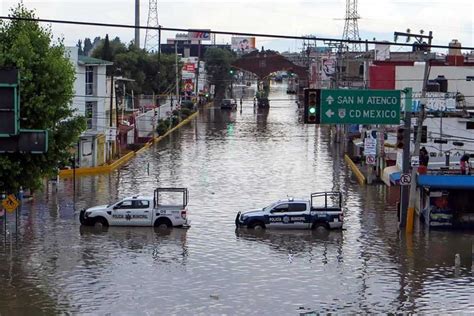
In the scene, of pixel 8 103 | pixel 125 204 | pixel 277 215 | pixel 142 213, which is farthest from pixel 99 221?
pixel 8 103

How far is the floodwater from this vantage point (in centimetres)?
2150

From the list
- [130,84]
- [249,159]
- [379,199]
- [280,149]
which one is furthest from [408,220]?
[130,84]

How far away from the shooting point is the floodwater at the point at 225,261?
70.5 ft

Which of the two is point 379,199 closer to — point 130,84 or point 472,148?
point 472,148

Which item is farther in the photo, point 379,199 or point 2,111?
point 379,199

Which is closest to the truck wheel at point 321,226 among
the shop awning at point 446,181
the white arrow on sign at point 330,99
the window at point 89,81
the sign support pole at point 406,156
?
the sign support pole at point 406,156

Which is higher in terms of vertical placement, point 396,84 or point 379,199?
point 396,84

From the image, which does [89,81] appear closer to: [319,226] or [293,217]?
[293,217]

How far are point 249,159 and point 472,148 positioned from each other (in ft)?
54.1

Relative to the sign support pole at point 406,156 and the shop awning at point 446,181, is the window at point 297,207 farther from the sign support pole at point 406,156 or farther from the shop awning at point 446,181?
the shop awning at point 446,181

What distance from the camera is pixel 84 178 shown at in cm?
4622

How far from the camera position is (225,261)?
86.2 feet

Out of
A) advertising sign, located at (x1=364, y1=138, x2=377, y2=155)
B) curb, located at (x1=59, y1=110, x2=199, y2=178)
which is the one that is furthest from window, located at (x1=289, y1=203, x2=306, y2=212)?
curb, located at (x1=59, y1=110, x2=199, y2=178)

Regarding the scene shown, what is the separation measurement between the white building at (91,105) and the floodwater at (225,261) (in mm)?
4911
